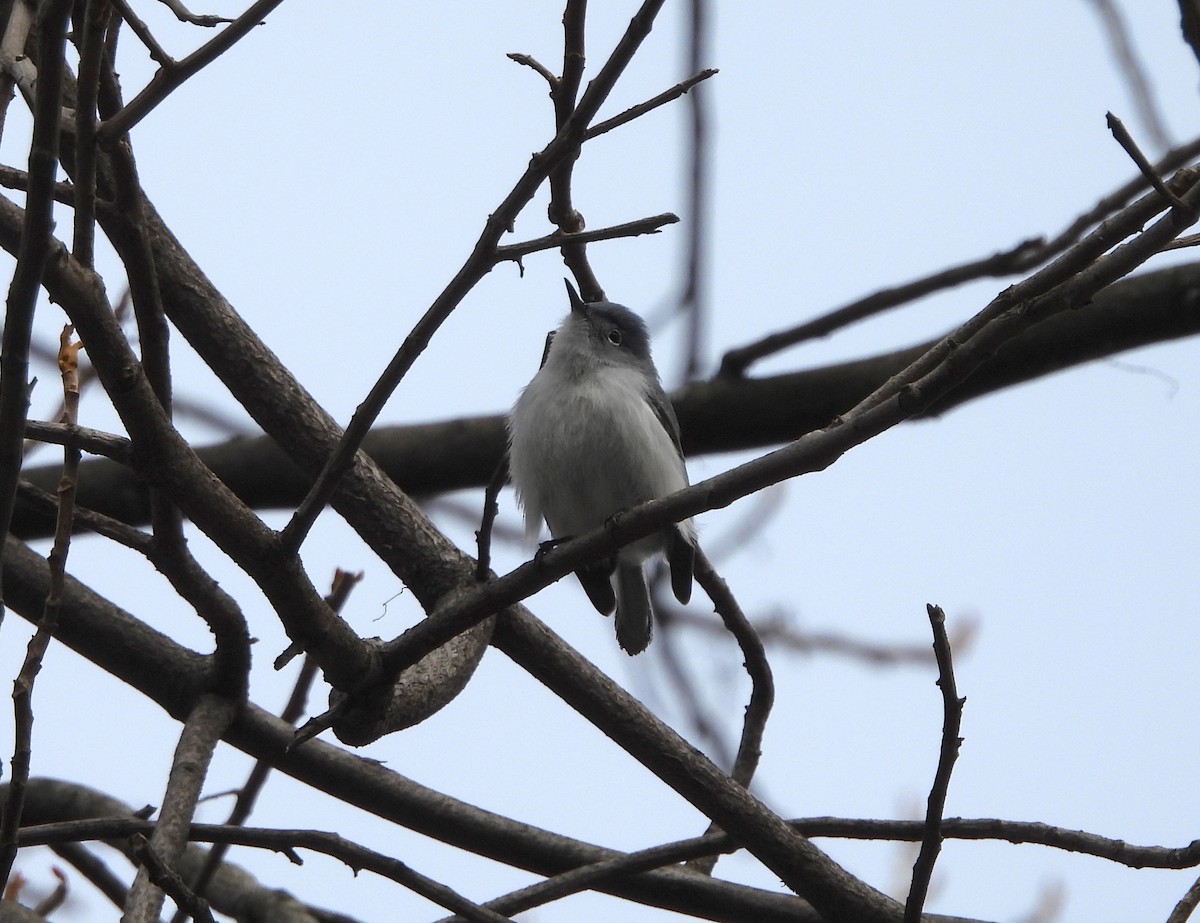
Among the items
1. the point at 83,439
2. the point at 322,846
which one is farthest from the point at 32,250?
the point at 322,846

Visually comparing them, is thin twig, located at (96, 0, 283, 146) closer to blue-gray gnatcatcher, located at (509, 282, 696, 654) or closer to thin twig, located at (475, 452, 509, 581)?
thin twig, located at (475, 452, 509, 581)

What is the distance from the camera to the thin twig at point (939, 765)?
2059 mm

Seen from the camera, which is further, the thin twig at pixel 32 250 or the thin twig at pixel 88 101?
the thin twig at pixel 88 101

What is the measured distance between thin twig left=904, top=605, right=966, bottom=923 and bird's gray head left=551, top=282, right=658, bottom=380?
2.71 m

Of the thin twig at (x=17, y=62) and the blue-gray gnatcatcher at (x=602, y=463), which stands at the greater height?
the blue-gray gnatcatcher at (x=602, y=463)

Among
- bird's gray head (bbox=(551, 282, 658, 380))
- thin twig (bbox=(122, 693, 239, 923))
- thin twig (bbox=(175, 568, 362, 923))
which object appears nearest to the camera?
thin twig (bbox=(122, 693, 239, 923))

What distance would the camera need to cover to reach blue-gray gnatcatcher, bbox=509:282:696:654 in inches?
172

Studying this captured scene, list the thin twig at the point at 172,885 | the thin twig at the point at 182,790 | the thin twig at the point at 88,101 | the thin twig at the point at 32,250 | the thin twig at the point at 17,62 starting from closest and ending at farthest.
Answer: the thin twig at the point at 32,250 < the thin twig at the point at 88,101 < the thin twig at the point at 172,885 < the thin twig at the point at 17,62 < the thin twig at the point at 182,790

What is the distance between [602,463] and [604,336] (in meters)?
0.84

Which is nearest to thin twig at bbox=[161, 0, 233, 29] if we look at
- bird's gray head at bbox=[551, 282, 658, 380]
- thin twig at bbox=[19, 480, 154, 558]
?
thin twig at bbox=[19, 480, 154, 558]

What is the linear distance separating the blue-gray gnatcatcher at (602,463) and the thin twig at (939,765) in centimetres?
187

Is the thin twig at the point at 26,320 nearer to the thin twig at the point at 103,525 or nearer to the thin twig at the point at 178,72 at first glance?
the thin twig at the point at 178,72

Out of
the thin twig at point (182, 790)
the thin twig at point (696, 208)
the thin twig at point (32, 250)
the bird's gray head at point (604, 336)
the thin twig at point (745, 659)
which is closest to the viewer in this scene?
the thin twig at point (32, 250)

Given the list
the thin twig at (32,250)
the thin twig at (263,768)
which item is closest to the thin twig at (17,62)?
the thin twig at (32,250)
